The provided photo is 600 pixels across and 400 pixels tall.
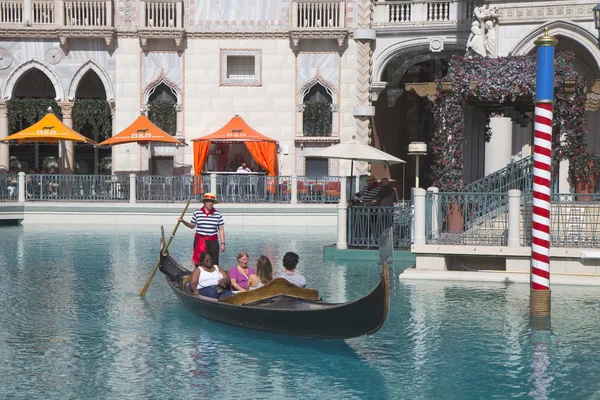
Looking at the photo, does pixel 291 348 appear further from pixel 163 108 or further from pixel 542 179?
pixel 163 108

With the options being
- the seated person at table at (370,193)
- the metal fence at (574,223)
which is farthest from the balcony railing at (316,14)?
the metal fence at (574,223)

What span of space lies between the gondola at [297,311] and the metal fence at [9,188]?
17.2 meters

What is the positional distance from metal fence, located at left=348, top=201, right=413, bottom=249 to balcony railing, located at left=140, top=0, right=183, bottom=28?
50.2 feet

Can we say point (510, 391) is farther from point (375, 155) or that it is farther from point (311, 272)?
point (375, 155)

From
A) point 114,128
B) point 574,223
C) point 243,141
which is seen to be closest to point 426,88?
point 574,223

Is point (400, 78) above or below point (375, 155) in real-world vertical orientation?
above

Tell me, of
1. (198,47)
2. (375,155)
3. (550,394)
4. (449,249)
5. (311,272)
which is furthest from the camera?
(198,47)

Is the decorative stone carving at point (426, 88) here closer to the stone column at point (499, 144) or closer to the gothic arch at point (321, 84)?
the stone column at point (499, 144)

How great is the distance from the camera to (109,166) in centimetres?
3319

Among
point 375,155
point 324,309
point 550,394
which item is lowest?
point 550,394

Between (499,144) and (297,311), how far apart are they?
14040 mm

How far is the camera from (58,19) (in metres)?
31.5

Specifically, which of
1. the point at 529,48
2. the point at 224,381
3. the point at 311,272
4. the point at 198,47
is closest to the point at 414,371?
the point at 224,381

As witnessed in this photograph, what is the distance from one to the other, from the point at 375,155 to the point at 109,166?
16.1 metres
